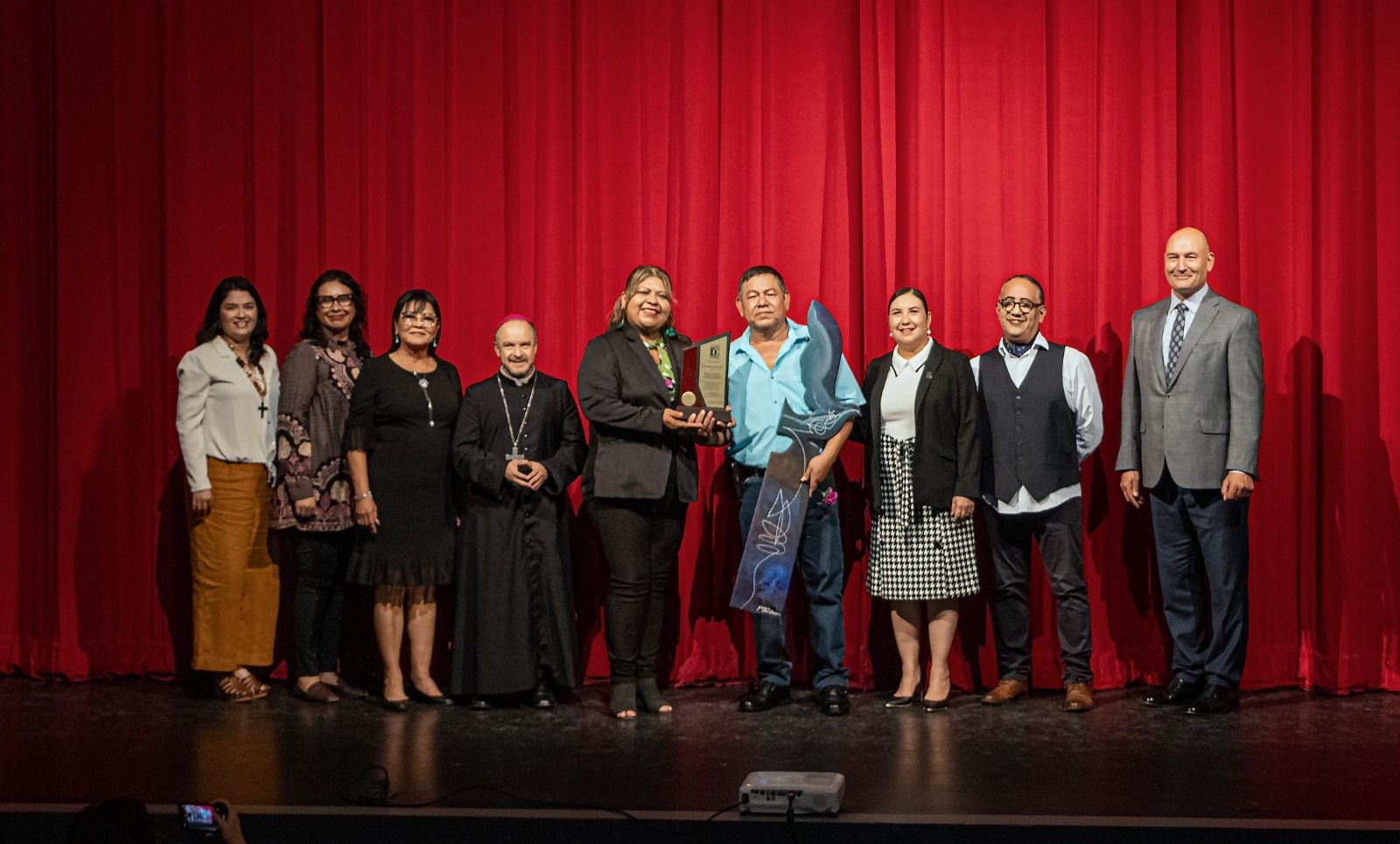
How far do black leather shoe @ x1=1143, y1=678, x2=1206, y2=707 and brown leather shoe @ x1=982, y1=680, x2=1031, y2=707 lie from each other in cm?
44

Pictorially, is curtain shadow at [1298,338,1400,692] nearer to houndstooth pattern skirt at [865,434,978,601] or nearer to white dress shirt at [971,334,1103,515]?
white dress shirt at [971,334,1103,515]

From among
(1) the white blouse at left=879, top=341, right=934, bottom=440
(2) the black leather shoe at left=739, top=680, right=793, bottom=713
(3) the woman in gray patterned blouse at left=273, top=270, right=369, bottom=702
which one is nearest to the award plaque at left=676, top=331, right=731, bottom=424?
(1) the white blouse at left=879, top=341, right=934, bottom=440

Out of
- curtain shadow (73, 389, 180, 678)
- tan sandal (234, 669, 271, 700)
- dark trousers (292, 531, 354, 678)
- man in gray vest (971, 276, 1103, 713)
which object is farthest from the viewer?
curtain shadow (73, 389, 180, 678)

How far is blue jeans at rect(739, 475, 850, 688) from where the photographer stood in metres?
4.36

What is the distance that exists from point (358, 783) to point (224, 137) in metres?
3.16

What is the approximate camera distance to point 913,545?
14.1 feet

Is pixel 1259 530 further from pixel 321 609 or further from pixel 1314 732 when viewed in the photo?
pixel 321 609

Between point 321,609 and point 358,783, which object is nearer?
point 358,783

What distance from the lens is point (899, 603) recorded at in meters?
4.46

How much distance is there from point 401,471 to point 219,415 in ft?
2.58

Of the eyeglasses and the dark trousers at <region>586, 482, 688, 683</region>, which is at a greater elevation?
the eyeglasses

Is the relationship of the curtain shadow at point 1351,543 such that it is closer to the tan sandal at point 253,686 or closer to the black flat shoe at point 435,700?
the black flat shoe at point 435,700

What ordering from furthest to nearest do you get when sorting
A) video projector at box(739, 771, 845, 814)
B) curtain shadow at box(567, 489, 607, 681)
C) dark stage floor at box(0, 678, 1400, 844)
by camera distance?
→ curtain shadow at box(567, 489, 607, 681) < dark stage floor at box(0, 678, 1400, 844) < video projector at box(739, 771, 845, 814)

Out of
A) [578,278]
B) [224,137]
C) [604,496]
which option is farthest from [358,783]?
[224,137]
